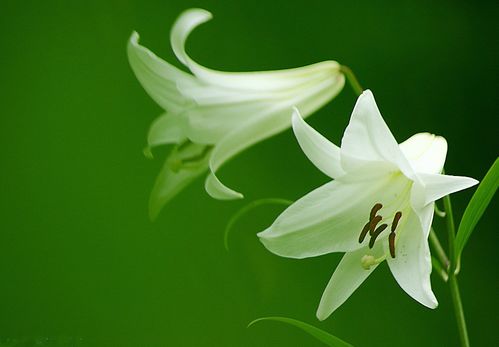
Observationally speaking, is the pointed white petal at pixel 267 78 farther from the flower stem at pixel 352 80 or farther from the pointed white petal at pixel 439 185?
the pointed white petal at pixel 439 185

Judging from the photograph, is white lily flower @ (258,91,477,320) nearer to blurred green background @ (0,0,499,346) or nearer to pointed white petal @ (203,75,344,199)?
pointed white petal @ (203,75,344,199)

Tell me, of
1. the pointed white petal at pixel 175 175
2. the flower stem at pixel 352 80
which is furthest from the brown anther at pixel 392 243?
the pointed white petal at pixel 175 175

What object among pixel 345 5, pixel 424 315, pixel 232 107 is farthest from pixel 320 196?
pixel 345 5

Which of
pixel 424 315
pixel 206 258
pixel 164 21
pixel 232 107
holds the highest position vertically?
pixel 164 21

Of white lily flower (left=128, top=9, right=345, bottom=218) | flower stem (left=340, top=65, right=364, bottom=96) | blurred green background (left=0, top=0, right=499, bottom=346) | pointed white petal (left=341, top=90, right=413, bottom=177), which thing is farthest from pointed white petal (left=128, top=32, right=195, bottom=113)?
blurred green background (left=0, top=0, right=499, bottom=346)

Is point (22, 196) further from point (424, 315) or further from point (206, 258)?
point (424, 315)

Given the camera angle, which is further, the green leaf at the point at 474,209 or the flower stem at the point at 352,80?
the flower stem at the point at 352,80

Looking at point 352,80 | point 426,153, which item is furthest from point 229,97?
point 426,153

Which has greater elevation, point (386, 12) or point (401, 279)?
point (386, 12)
